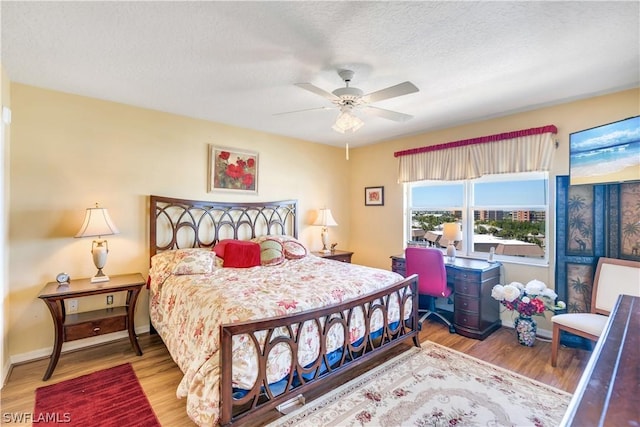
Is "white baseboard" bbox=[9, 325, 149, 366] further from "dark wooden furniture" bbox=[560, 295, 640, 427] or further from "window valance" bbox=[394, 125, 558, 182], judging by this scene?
"window valance" bbox=[394, 125, 558, 182]

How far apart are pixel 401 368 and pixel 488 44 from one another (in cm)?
269

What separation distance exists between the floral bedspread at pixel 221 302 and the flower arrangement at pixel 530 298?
4.27 ft

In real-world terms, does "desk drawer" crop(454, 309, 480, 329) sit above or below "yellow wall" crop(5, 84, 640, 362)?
below

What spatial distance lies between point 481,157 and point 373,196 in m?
1.88

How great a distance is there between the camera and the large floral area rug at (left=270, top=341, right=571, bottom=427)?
197 centimetres

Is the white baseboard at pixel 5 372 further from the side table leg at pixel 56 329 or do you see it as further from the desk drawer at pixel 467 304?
the desk drawer at pixel 467 304

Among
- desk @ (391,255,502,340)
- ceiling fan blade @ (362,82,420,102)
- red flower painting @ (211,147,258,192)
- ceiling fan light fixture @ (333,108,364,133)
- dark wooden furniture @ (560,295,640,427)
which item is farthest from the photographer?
red flower painting @ (211,147,258,192)

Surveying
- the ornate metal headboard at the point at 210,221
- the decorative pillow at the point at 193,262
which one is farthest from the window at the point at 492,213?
the decorative pillow at the point at 193,262

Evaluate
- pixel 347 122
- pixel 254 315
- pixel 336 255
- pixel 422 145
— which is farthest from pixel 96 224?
pixel 422 145

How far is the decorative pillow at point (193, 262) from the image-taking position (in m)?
2.93

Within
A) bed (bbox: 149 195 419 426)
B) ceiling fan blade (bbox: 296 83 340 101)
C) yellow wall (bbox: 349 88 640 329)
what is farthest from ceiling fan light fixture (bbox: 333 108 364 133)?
yellow wall (bbox: 349 88 640 329)

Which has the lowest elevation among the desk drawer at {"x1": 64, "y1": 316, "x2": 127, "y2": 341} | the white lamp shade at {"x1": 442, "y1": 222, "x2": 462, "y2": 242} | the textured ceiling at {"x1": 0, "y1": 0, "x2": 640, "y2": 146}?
the desk drawer at {"x1": 64, "y1": 316, "x2": 127, "y2": 341}

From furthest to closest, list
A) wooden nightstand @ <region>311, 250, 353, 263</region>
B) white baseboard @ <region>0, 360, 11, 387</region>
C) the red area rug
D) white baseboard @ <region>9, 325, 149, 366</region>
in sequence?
wooden nightstand @ <region>311, 250, 353, 263</region>
white baseboard @ <region>9, 325, 149, 366</region>
white baseboard @ <region>0, 360, 11, 387</region>
the red area rug

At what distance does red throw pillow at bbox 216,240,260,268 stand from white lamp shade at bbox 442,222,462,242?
2487 mm
